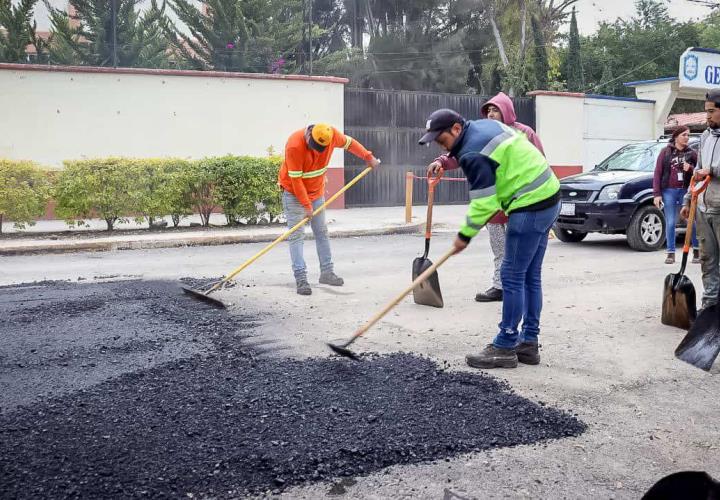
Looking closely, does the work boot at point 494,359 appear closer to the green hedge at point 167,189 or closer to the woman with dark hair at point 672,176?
the woman with dark hair at point 672,176

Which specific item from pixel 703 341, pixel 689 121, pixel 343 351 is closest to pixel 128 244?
pixel 343 351

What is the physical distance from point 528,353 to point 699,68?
20.2 metres

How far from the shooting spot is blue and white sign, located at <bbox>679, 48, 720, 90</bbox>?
21344 mm

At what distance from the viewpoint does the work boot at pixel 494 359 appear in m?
4.79

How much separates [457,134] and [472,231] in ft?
2.10

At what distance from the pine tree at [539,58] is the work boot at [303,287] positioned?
1175 inches

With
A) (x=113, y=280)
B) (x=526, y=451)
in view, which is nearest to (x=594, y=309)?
(x=526, y=451)

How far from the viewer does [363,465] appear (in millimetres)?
3307

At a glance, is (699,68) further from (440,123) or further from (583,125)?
(440,123)

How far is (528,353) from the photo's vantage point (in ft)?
16.1

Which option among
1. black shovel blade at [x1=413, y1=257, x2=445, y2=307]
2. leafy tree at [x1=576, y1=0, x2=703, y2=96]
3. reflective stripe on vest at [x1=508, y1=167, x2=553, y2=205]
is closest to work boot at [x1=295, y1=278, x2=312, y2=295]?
black shovel blade at [x1=413, y1=257, x2=445, y2=307]

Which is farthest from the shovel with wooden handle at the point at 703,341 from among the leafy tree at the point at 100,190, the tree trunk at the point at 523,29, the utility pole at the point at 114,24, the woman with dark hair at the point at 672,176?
the tree trunk at the point at 523,29

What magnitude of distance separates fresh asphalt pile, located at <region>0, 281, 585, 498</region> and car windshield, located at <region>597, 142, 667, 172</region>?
7693 millimetres

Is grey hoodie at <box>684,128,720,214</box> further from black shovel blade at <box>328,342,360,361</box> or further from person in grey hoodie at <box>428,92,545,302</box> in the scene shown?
black shovel blade at <box>328,342,360,361</box>
